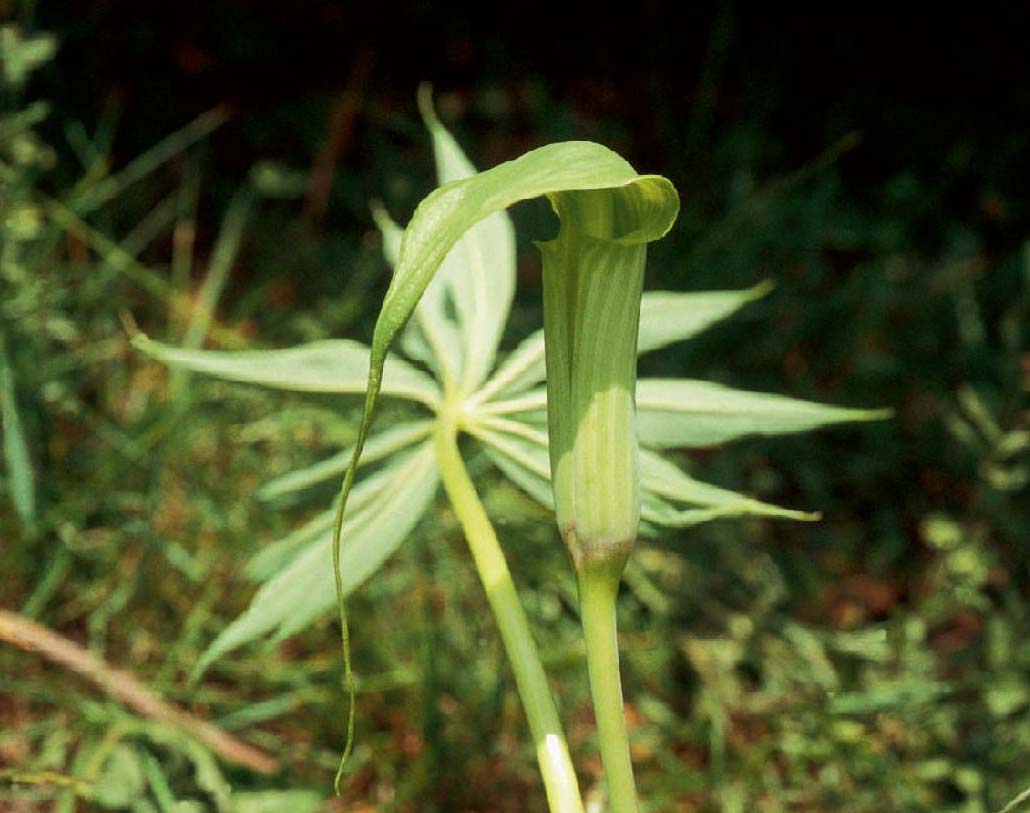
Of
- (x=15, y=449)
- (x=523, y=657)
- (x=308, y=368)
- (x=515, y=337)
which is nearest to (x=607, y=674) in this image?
(x=523, y=657)

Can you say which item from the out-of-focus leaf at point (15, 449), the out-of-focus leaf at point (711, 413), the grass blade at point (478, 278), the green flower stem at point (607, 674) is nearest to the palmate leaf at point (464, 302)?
the grass blade at point (478, 278)

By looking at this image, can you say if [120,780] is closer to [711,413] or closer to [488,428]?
[488,428]

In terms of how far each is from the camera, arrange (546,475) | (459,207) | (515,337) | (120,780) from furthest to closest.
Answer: (515,337), (120,780), (546,475), (459,207)

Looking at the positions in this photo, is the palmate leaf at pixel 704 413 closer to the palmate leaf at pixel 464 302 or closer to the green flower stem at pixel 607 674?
the palmate leaf at pixel 464 302

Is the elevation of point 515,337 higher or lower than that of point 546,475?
higher

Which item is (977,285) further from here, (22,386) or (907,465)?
(22,386)

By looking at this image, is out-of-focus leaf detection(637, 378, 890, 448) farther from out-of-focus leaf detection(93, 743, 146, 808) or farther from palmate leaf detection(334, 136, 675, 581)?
out-of-focus leaf detection(93, 743, 146, 808)
